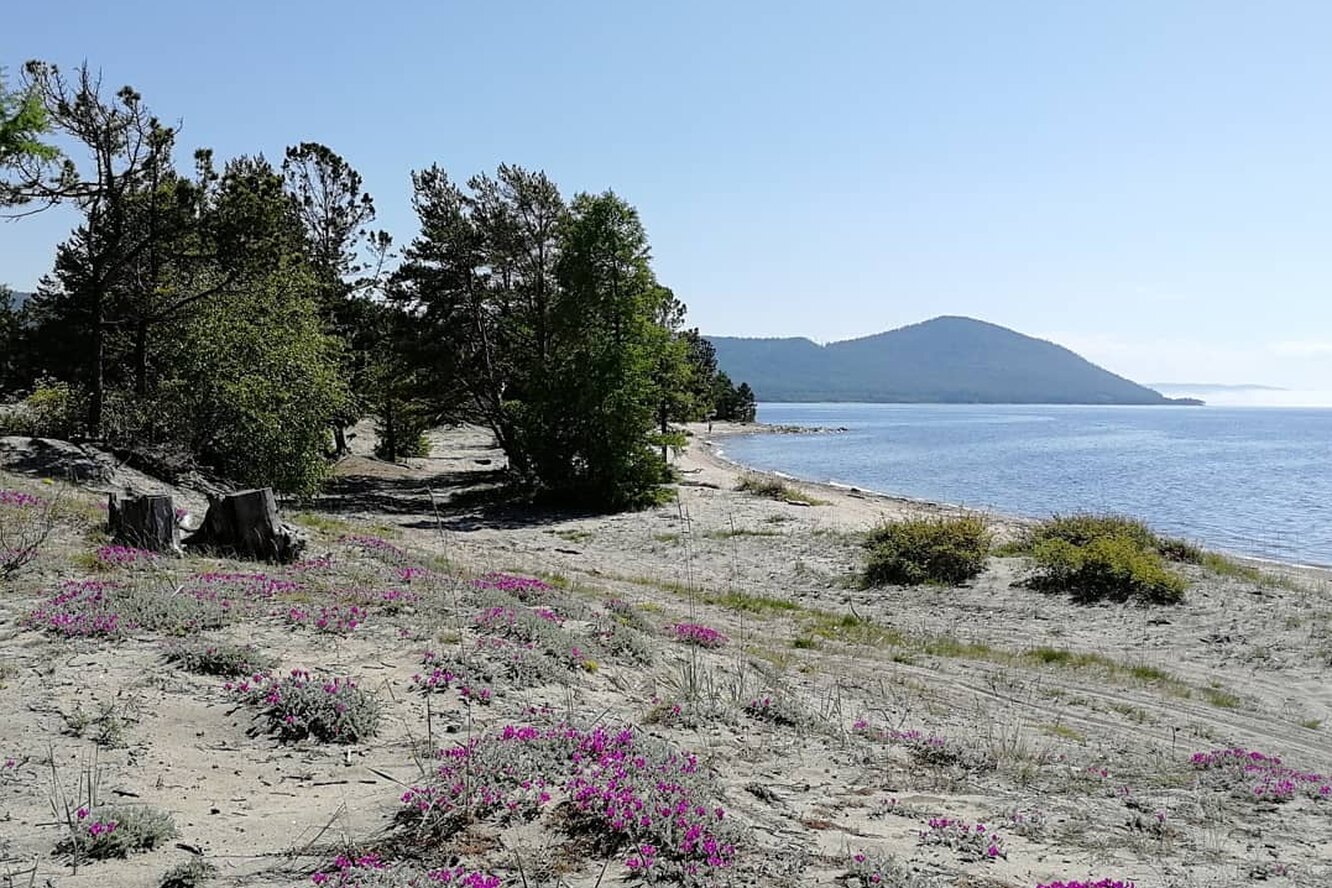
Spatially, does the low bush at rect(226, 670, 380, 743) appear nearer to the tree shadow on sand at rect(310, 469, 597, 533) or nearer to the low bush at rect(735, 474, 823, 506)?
the tree shadow on sand at rect(310, 469, 597, 533)

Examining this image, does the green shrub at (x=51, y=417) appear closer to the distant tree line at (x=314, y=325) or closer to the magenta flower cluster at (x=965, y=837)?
the distant tree line at (x=314, y=325)

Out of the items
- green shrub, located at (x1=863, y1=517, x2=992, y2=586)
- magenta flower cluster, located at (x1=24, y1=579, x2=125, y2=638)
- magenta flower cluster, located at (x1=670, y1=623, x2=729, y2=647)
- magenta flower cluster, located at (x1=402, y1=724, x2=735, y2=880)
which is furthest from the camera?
green shrub, located at (x1=863, y1=517, x2=992, y2=586)

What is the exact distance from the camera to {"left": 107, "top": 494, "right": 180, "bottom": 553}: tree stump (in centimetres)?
1136

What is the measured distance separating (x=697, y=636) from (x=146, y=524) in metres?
7.18

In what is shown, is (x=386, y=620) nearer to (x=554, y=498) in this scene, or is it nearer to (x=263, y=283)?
(x=263, y=283)

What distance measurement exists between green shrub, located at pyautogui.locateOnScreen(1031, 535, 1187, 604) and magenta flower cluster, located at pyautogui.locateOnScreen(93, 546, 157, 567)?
1604cm

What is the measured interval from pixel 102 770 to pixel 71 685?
1.64 meters

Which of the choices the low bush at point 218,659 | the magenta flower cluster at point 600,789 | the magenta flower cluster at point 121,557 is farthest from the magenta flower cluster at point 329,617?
the magenta flower cluster at point 600,789

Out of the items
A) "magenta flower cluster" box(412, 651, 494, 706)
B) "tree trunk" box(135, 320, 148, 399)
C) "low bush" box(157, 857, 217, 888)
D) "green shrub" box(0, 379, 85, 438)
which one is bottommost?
"magenta flower cluster" box(412, 651, 494, 706)

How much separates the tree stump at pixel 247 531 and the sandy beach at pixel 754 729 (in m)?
0.70

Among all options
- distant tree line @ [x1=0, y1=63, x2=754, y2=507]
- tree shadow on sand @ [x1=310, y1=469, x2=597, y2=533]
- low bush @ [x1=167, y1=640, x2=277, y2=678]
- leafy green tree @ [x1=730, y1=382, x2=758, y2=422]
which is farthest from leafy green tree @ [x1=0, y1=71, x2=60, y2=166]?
leafy green tree @ [x1=730, y1=382, x2=758, y2=422]

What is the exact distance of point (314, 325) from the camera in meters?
26.4

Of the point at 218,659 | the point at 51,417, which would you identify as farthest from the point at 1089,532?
the point at 51,417

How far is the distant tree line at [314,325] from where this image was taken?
22781 millimetres
